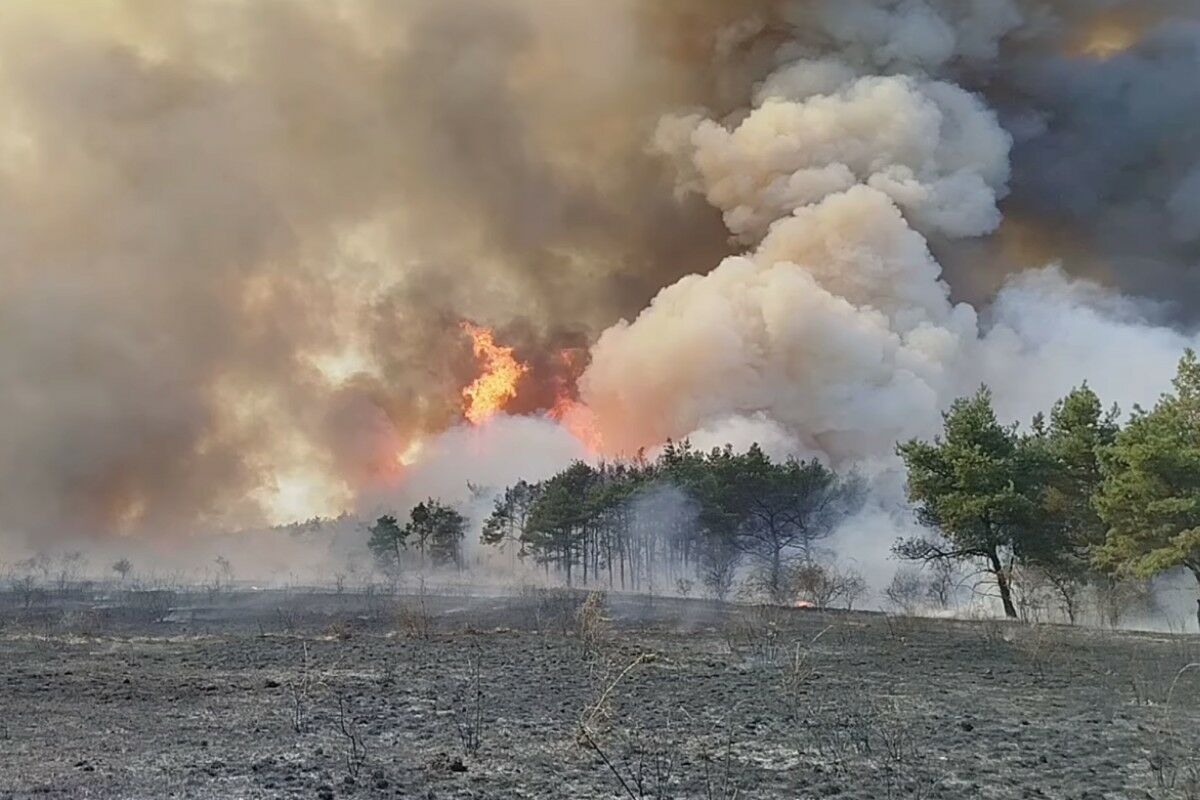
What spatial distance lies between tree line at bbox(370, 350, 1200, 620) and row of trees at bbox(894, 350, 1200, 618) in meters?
0.06

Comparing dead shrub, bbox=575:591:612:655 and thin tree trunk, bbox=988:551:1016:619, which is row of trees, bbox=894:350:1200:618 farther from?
dead shrub, bbox=575:591:612:655

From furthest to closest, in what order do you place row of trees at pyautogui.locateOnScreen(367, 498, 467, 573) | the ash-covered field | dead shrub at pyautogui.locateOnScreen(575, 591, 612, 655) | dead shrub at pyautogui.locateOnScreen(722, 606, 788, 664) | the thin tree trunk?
1. row of trees at pyautogui.locateOnScreen(367, 498, 467, 573)
2. the thin tree trunk
3. dead shrub at pyautogui.locateOnScreen(575, 591, 612, 655)
4. dead shrub at pyautogui.locateOnScreen(722, 606, 788, 664)
5. the ash-covered field

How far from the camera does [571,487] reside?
74.5 m

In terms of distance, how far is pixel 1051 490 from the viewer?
1396 inches

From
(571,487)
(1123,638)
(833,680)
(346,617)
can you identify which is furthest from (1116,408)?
(571,487)

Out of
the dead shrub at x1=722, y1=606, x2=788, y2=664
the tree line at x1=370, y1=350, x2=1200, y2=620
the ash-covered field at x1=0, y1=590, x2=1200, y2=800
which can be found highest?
the tree line at x1=370, y1=350, x2=1200, y2=620

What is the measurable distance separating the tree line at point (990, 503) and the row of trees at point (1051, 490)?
0.06m

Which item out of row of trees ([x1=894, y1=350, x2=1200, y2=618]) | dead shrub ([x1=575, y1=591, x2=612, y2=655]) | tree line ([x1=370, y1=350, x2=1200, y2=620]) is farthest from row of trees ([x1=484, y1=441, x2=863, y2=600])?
dead shrub ([x1=575, y1=591, x2=612, y2=655])

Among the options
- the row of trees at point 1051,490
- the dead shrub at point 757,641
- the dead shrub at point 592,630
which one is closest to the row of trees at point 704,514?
the row of trees at point 1051,490

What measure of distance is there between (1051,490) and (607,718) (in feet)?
99.7

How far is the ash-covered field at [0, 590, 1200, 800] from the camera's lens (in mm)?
8852

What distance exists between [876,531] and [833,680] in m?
59.1

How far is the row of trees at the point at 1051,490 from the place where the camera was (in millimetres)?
29844

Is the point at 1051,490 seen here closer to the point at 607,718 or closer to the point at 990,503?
the point at 990,503
